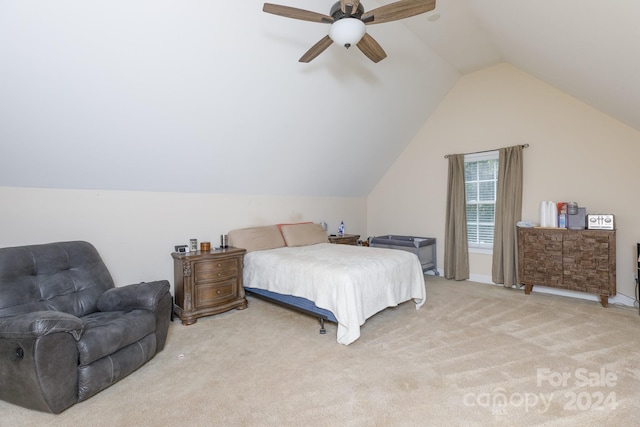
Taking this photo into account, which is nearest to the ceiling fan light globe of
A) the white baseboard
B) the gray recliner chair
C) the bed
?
the bed

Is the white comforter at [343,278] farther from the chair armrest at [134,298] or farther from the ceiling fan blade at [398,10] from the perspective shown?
the ceiling fan blade at [398,10]

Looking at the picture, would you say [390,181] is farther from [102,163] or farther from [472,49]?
[102,163]

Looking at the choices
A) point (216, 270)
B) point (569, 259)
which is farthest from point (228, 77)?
point (569, 259)

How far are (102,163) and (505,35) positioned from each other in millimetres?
4514

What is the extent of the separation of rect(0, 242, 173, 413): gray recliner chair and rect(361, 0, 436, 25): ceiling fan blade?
2713mm

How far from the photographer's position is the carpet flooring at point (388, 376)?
5.82ft

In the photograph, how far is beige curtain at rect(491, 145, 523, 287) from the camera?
441 cm

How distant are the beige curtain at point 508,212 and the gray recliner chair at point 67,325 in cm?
450

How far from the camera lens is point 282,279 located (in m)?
3.32

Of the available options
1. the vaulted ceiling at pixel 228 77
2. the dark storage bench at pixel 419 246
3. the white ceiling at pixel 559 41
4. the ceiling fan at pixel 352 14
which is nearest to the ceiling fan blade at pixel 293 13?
the ceiling fan at pixel 352 14

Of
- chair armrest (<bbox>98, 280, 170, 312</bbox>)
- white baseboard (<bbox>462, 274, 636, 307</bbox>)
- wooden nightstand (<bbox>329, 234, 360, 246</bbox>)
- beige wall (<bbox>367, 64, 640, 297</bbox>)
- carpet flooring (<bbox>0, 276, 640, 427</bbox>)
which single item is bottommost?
carpet flooring (<bbox>0, 276, 640, 427</bbox>)

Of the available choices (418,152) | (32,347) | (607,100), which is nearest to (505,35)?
(607,100)

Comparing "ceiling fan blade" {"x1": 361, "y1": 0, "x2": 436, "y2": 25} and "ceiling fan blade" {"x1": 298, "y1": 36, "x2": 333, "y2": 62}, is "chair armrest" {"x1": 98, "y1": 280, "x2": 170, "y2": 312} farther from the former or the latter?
"ceiling fan blade" {"x1": 361, "y1": 0, "x2": 436, "y2": 25}

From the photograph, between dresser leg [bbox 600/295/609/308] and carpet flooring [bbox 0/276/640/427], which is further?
dresser leg [bbox 600/295/609/308]
